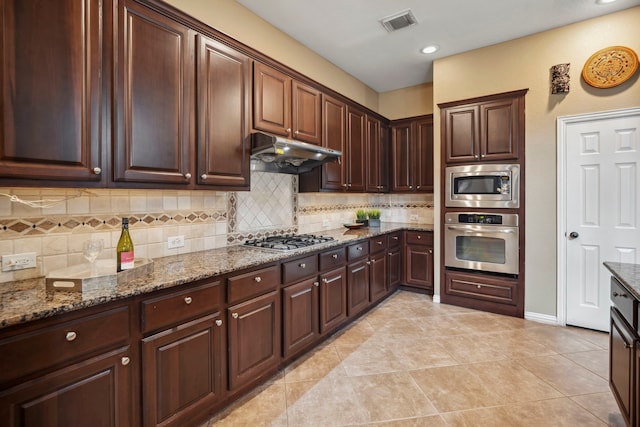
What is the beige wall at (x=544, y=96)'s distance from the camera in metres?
2.95

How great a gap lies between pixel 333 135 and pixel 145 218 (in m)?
2.13

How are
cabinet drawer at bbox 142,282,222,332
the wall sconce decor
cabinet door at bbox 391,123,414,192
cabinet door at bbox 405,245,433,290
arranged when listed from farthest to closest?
cabinet door at bbox 391,123,414,192 < cabinet door at bbox 405,245,433,290 < the wall sconce decor < cabinet drawer at bbox 142,282,222,332

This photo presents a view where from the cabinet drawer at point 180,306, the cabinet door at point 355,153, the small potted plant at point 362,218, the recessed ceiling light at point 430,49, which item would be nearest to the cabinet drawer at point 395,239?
the small potted plant at point 362,218

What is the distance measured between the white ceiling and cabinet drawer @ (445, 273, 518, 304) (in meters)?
2.74

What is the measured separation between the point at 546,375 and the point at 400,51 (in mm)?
3522

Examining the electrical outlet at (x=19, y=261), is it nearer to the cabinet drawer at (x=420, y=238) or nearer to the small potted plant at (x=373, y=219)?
the small potted plant at (x=373, y=219)

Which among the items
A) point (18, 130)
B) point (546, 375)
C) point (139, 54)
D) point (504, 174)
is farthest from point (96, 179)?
point (504, 174)

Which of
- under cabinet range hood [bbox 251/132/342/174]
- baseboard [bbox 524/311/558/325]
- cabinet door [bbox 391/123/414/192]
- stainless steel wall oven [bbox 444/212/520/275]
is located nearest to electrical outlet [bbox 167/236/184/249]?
under cabinet range hood [bbox 251/132/342/174]

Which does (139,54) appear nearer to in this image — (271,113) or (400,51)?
(271,113)

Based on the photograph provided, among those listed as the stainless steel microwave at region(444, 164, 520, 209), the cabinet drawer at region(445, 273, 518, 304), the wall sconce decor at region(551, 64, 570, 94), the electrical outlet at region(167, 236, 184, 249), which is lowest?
the cabinet drawer at region(445, 273, 518, 304)

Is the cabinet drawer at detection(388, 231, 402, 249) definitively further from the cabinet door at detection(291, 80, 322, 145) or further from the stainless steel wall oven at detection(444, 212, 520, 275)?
the cabinet door at detection(291, 80, 322, 145)

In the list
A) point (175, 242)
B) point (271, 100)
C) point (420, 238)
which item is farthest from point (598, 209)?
point (175, 242)

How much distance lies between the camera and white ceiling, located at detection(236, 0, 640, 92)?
2752mm

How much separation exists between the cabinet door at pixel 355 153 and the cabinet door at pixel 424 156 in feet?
3.18
